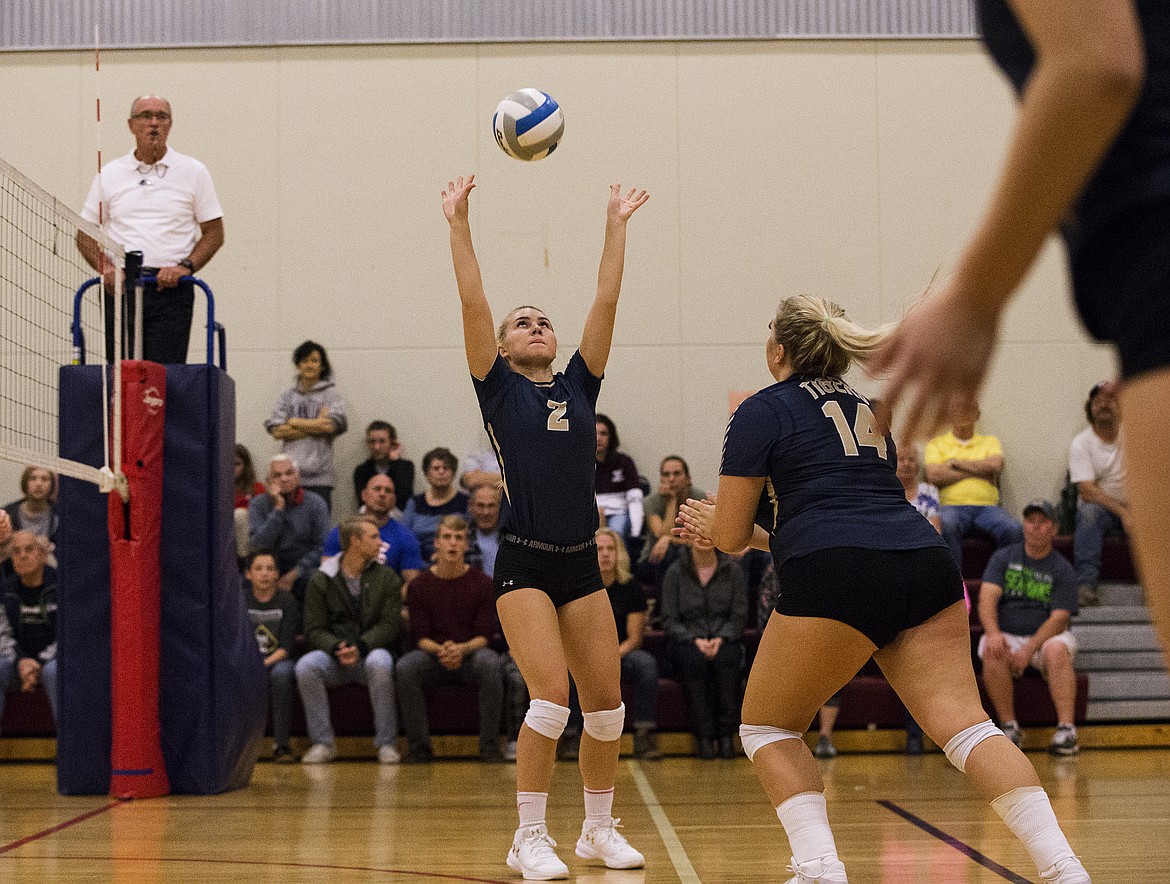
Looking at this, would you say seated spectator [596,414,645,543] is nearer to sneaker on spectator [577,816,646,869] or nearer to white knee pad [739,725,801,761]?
sneaker on spectator [577,816,646,869]

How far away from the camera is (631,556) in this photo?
9.59 metres

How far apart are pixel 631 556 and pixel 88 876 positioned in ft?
18.2

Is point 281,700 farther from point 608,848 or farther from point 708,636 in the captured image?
point 608,848

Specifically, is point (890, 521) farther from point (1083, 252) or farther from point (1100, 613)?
point (1100, 613)

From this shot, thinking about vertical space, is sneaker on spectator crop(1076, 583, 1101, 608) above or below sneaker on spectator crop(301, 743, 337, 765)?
above

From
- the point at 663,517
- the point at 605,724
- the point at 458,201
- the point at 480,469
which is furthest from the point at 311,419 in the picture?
the point at 605,724

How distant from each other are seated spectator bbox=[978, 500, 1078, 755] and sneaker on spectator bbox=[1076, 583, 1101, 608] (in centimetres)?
85

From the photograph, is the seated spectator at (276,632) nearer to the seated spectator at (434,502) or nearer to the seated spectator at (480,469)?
the seated spectator at (434,502)

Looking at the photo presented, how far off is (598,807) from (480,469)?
235 inches

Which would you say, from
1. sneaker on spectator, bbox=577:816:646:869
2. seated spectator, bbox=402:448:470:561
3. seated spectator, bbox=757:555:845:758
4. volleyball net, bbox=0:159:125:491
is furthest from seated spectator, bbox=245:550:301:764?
sneaker on spectator, bbox=577:816:646:869

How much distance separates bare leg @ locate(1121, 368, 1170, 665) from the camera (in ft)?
4.03

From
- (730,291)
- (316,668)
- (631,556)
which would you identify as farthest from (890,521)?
(730,291)

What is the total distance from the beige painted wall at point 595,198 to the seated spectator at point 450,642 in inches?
108

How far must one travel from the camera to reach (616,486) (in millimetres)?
9906
